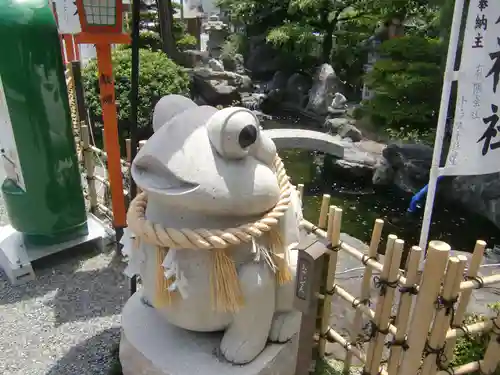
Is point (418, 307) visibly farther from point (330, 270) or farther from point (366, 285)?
point (330, 270)

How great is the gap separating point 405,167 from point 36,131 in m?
6.37

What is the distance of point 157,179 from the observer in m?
2.12

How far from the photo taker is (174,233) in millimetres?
2082

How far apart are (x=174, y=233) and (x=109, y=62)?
90.0 inches

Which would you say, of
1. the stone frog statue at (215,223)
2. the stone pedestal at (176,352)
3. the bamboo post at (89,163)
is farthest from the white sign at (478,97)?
the bamboo post at (89,163)

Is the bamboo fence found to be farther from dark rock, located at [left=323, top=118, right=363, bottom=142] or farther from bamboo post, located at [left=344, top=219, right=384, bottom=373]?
dark rock, located at [left=323, top=118, right=363, bottom=142]

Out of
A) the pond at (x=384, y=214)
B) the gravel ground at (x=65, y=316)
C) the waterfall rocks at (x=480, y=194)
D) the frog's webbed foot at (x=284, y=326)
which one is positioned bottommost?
the pond at (x=384, y=214)

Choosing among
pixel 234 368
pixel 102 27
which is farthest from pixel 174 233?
pixel 102 27

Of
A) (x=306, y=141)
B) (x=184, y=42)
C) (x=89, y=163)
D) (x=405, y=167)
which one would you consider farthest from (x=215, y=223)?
(x=184, y=42)

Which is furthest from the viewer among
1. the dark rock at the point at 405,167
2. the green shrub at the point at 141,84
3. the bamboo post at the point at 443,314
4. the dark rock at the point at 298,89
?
the dark rock at the point at 298,89

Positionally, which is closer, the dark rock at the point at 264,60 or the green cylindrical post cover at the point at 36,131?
the green cylindrical post cover at the point at 36,131

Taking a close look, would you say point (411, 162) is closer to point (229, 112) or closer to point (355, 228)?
point (355, 228)

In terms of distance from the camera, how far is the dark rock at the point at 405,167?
8.04 metres

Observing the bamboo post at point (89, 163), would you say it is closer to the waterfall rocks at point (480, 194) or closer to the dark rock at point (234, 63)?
the waterfall rocks at point (480, 194)
